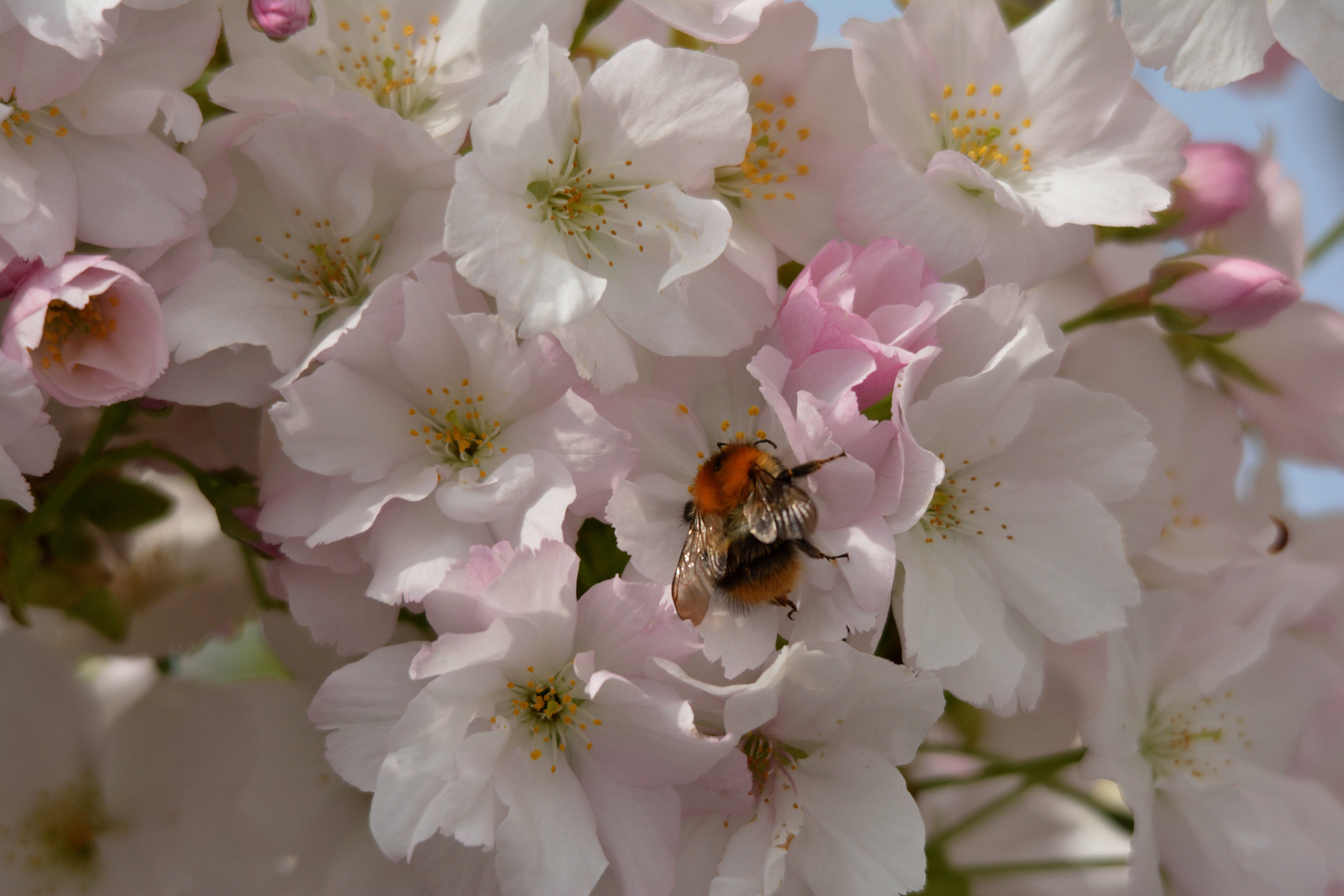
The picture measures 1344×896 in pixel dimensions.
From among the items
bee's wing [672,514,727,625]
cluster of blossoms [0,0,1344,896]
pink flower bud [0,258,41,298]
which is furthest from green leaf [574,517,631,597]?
pink flower bud [0,258,41,298]

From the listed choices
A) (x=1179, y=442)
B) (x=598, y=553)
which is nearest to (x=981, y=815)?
(x=1179, y=442)

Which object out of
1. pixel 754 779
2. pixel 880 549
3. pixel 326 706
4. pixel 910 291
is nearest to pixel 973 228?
pixel 910 291

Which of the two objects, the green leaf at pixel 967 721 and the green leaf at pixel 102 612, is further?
the green leaf at pixel 967 721

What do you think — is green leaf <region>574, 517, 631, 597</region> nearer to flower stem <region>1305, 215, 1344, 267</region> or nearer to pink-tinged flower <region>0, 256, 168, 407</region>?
pink-tinged flower <region>0, 256, 168, 407</region>

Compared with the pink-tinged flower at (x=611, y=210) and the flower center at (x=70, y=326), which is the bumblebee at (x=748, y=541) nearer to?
the pink-tinged flower at (x=611, y=210)

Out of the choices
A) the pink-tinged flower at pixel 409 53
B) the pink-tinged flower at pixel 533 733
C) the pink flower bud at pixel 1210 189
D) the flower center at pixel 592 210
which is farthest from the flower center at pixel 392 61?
the pink flower bud at pixel 1210 189

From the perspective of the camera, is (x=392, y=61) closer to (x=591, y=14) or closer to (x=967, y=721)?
(x=591, y=14)
